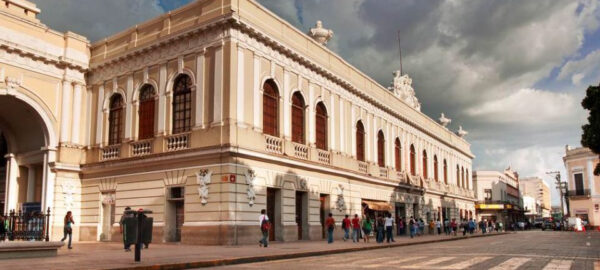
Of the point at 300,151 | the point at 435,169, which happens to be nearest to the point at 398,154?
the point at 435,169

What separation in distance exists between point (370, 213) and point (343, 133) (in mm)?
6279

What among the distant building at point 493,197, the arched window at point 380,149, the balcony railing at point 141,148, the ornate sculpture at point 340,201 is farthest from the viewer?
the distant building at point 493,197

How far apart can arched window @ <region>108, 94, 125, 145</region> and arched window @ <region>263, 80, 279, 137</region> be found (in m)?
7.80

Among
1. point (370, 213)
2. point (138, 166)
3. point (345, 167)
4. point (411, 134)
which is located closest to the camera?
point (138, 166)

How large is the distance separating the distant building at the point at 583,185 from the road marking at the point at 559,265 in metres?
58.9

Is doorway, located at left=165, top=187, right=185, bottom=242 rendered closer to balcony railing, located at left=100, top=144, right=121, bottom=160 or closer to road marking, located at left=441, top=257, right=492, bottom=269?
balcony railing, located at left=100, top=144, right=121, bottom=160

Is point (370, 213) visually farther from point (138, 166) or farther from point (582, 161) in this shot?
point (582, 161)

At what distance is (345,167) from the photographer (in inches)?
1236

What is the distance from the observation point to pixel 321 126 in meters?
30.3

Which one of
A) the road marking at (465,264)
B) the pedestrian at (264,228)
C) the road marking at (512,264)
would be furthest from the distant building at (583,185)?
the road marking at (465,264)

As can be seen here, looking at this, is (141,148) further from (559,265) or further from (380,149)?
(559,265)

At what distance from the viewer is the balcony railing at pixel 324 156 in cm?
2877

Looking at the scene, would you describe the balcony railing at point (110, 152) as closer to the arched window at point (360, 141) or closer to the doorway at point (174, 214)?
the doorway at point (174, 214)

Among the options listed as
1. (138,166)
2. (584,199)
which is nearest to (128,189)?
(138,166)
